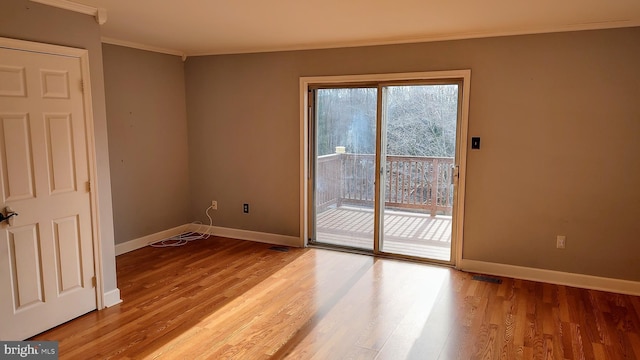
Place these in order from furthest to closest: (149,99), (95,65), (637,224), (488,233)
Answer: (149,99) → (488,233) → (637,224) → (95,65)

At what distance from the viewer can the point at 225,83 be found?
5199 mm

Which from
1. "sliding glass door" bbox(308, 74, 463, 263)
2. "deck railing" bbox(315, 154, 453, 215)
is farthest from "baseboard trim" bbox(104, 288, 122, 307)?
"deck railing" bbox(315, 154, 453, 215)

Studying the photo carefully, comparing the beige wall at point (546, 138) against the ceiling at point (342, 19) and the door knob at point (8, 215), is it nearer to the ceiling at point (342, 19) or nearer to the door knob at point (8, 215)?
the ceiling at point (342, 19)

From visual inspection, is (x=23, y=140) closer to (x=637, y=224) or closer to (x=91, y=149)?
(x=91, y=149)

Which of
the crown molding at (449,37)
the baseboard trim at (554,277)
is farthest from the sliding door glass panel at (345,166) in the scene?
the baseboard trim at (554,277)

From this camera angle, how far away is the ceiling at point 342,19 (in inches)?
120

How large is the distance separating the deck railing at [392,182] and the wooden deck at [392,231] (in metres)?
0.13

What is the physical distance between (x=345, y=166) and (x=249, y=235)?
1.57 metres

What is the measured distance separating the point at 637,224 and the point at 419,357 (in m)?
2.44

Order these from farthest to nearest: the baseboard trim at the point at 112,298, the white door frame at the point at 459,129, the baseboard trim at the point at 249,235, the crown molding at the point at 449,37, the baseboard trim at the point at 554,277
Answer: the baseboard trim at the point at 249,235
the white door frame at the point at 459,129
the baseboard trim at the point at 554,277
the crown molding at the point at 449,37
the baseboard trim at the point at 112,298

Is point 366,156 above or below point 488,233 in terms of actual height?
above

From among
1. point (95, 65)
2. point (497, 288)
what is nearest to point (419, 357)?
point (497, 288)

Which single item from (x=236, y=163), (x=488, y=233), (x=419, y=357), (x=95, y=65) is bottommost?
(x=419, y=357)

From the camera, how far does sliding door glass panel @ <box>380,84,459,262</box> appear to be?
432 cm
